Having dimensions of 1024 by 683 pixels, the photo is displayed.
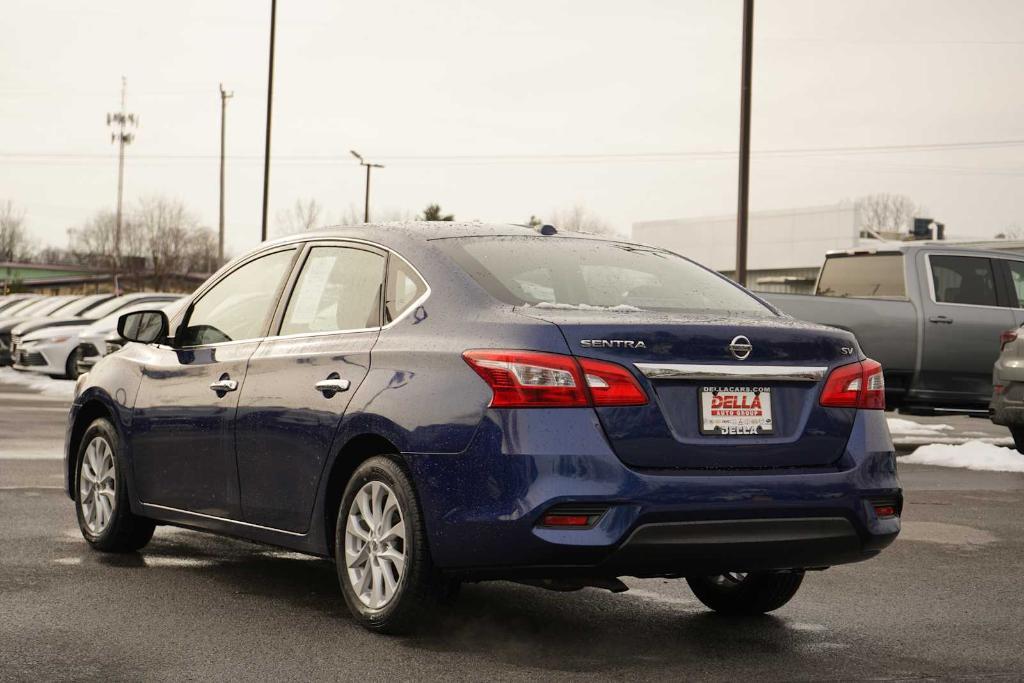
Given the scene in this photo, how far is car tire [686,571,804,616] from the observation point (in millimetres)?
6340

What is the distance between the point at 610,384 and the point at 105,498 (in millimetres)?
3720

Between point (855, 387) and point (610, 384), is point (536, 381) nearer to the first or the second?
point (610, 384)

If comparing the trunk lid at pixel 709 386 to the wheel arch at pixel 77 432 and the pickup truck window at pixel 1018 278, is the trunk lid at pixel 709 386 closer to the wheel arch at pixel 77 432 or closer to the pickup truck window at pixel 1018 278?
the wheel arch at pixel 77 432

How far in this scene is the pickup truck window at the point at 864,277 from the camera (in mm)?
15938

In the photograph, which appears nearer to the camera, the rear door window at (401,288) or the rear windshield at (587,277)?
the rear windshield at (587,277)

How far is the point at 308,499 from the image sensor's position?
6113 mm

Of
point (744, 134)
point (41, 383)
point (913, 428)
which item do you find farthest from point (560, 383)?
point (41, 383)

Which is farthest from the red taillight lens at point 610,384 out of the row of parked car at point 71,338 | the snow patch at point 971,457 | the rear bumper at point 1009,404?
the row of parked car at point 71,338

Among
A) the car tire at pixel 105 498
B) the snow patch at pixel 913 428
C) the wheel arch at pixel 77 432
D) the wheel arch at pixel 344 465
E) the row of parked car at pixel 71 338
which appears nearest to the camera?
the wheel arch at pixel 344 465

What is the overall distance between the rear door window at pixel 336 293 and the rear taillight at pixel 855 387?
1819 millimetres

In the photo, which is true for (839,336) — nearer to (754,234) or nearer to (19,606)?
(19,606)

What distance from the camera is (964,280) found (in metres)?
15.9

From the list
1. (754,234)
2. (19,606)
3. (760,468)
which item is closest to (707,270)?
(760,468)

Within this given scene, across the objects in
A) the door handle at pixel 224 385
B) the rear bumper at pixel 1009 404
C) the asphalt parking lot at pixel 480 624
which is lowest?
the asphalt parking lot at pixel 480 624
